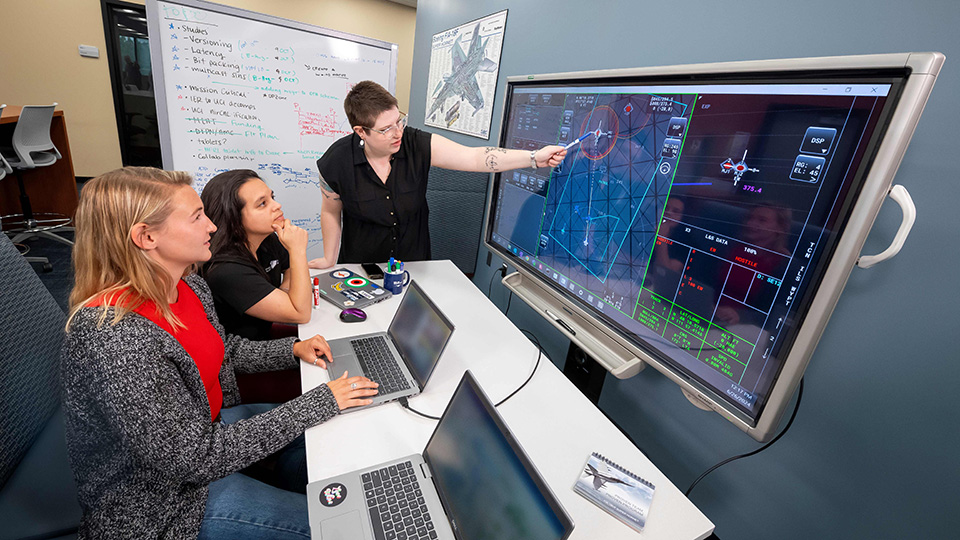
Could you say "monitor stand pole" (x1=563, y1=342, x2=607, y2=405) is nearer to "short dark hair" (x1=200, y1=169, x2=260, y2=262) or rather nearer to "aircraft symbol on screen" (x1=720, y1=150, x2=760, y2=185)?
"aircraft symbol on screen" (x1=720, y1=150, x2=760, y2=185)

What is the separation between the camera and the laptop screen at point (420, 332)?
1.08m

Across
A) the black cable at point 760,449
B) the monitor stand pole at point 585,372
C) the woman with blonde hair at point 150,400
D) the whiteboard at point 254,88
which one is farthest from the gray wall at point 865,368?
the whiteboard at point 254,88

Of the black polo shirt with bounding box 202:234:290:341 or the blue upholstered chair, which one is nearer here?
the blue upholstered chair

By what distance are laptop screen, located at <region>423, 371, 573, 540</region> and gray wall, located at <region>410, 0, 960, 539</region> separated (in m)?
0.29

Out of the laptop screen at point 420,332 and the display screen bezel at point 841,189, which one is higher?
the display screen bezel at point 841,189

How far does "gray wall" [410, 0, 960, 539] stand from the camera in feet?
2.68

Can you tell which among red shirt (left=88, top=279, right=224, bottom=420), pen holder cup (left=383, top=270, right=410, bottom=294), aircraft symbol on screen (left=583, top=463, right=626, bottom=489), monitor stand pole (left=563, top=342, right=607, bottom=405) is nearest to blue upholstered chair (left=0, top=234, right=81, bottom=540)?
red shirt (left=88, top=279, right=224, bottom=420)

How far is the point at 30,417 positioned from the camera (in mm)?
1074

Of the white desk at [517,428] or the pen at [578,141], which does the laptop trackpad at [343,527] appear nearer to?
the white desk at [517,428]

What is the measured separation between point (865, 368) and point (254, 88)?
281cm

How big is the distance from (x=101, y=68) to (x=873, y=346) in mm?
7293

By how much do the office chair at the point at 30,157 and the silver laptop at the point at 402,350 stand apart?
3.39 m

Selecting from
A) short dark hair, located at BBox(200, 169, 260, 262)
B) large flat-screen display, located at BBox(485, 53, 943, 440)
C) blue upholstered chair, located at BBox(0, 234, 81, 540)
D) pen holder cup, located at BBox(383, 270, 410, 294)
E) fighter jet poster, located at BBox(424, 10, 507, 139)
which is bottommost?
blue upholstered chair, located at BBox(0, 234, 81, 540)

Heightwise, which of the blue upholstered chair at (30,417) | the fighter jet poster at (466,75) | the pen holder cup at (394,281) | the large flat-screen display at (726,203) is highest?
the fighter jet poster at (466,75)
